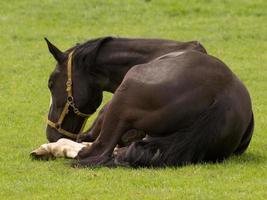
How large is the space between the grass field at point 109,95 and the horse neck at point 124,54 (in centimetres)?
133

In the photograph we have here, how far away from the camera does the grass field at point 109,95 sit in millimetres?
8484

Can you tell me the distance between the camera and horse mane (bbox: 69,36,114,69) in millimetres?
10539

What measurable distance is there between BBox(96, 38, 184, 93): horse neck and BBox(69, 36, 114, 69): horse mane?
0.08 metres

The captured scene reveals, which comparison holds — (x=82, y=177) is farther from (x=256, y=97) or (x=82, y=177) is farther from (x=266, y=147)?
(x=256, y=97)

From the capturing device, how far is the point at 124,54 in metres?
10.6

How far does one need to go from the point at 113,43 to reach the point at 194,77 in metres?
1.49

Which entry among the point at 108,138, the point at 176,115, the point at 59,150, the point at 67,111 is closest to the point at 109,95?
the point at 67,111

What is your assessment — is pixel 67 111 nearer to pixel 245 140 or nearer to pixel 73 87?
pixel 73 87

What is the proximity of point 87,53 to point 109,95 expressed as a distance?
4.98 meters

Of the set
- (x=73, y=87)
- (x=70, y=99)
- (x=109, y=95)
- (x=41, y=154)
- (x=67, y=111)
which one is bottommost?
(x=109, y=95)

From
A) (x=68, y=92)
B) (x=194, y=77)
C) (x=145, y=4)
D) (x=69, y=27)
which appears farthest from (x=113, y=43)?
(x=145, y=4)

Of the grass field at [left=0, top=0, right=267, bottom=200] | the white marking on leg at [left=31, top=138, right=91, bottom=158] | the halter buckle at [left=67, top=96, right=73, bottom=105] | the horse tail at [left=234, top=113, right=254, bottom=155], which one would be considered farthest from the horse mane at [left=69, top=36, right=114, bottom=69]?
the horse tail at [left=234, top=113, right=254, bottom=155]

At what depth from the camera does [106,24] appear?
21875 millimetres

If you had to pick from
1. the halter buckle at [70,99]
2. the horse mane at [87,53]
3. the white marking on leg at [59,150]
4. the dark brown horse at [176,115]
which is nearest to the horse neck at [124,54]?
the horse mane at [87,53]
